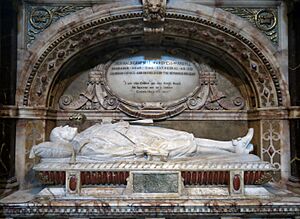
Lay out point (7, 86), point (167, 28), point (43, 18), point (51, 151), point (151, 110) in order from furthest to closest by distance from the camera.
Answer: point (151, 110)
point (167, 28)
point (43, 18)
point (7, 86)
point (51, 151)

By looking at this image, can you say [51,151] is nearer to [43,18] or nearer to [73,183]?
[73,183]

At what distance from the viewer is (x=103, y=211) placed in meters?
3.02

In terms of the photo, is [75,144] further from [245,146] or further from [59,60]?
[245,146]

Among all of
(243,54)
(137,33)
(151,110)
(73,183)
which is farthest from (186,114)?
(73,183)

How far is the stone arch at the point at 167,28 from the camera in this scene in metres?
3.78

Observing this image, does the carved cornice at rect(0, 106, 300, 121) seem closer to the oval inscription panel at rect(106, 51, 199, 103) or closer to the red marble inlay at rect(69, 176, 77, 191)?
the oval inscription panel at rect(106, 51, 199, 103)

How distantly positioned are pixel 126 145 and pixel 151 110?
0.88 metres

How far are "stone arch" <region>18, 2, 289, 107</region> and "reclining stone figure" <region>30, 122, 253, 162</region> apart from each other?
0.66 meters

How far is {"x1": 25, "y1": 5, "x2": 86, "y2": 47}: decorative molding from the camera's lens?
3844mm

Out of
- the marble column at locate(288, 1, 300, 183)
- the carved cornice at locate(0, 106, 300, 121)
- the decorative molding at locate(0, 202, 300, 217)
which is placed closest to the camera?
the decorative molding at locate(0, 202, 300, 217)

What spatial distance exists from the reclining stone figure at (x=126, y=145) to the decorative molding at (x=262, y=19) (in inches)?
48.6

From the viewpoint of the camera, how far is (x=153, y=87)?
4.33 metres

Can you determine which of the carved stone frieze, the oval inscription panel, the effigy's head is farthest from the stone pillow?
the carved stone frieze

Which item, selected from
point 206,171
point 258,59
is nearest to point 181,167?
point 206,171
